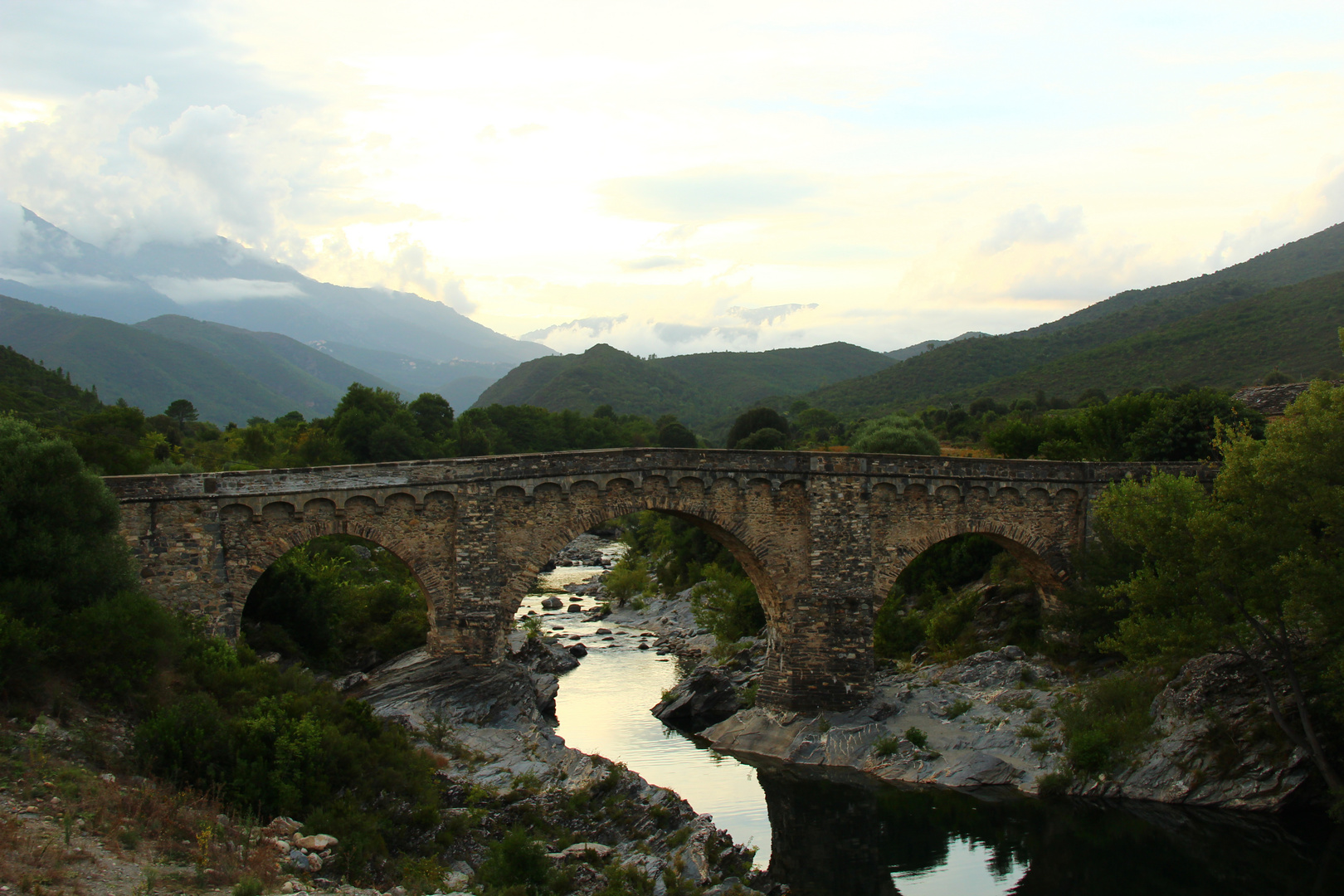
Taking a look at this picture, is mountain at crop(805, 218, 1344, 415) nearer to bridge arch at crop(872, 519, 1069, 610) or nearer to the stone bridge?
bridge arch at crop(872, 519, 1069, 610)

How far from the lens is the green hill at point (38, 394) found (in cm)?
5262

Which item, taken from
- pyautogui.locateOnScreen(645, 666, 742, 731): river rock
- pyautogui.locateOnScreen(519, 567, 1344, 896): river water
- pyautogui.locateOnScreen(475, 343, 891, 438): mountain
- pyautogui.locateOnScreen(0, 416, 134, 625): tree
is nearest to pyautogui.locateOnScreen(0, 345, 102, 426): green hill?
pyautogui.locateOnScreen(0, 416, 134, 625): tree

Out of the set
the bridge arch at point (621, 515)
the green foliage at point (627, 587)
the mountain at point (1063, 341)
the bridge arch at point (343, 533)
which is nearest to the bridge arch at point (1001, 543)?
the bridge arch at point (621, 515)

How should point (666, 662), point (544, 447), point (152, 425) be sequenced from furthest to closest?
point (544, 447), point (152, 425), point (666, 662)

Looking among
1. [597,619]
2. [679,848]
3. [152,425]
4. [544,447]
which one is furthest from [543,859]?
[544,447]

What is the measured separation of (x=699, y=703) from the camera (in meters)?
27.1

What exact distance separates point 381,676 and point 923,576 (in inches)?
807

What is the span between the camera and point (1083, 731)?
21719 mm

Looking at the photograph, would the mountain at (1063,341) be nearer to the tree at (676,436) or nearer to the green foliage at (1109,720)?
the tree at (676,436)

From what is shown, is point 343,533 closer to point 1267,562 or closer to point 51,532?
point 51,532

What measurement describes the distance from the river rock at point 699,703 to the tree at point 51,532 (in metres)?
15.6

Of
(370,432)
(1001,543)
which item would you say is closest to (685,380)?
(370,432)

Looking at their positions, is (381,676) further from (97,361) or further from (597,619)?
(97,361)

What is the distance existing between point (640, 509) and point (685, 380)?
14410cm
